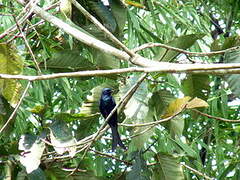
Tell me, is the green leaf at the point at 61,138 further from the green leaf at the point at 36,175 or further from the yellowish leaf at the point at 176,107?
the yellowish leaf at the point at 176,107

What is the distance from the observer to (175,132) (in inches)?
98.8

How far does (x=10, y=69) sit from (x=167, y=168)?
762mm

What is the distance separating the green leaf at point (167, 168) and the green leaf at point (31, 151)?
1.73 feet

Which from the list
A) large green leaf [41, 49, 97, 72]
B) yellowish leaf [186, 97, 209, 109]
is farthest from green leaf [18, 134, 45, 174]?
yellowish leaf [186, 97, 209, 109]

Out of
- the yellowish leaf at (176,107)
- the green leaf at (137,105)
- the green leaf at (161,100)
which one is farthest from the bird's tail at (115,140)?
the yellowish leaf at (176,107)

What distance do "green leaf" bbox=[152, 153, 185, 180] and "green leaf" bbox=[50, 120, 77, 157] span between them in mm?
446

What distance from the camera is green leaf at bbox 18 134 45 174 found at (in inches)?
89.4

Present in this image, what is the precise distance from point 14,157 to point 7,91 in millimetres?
263

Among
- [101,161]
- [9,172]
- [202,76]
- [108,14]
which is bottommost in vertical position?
[101,161]

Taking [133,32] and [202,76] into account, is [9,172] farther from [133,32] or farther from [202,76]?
[133,32]

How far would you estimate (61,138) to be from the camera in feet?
7.66

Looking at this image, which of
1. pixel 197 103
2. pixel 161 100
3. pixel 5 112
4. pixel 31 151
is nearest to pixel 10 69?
pixel 5 112

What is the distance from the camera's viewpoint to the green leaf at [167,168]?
259 cm

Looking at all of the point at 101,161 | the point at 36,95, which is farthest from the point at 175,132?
the point at 101,161
